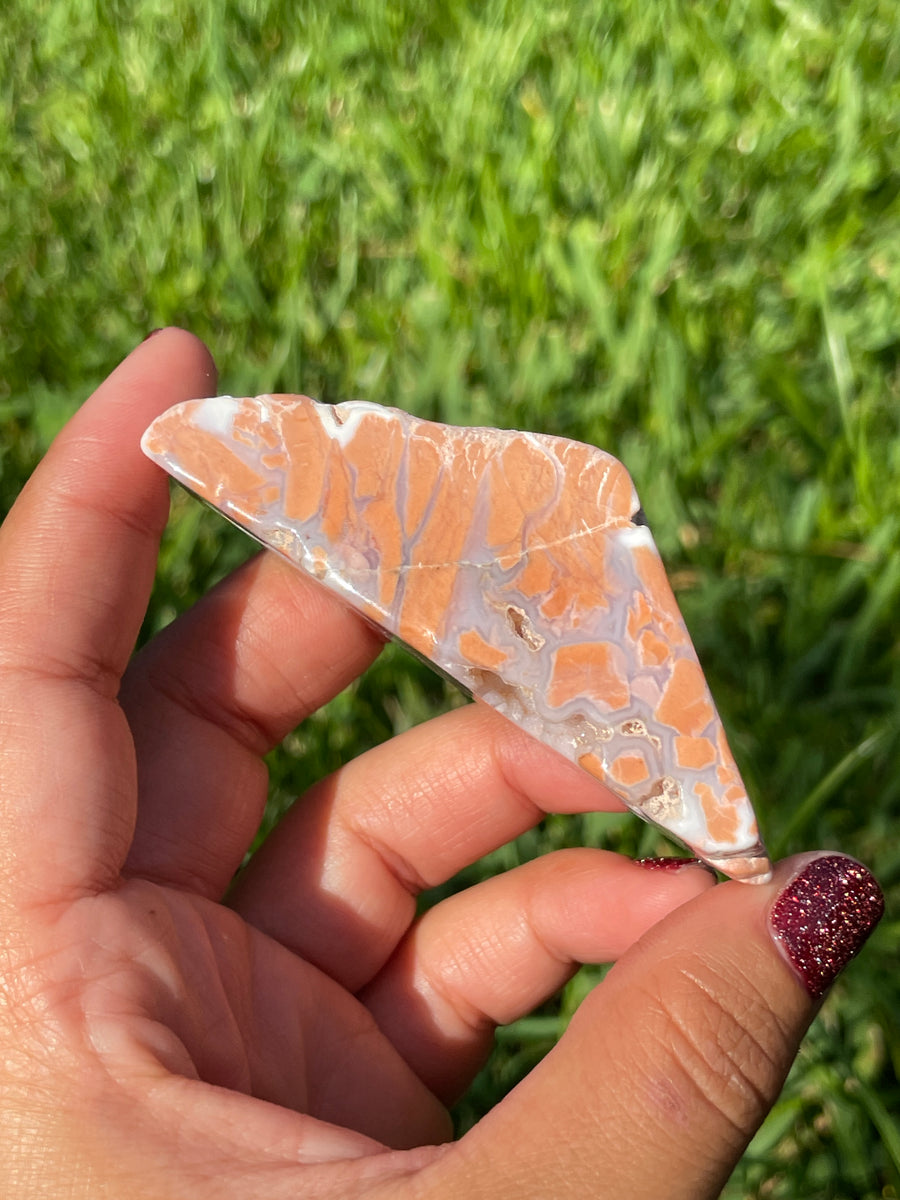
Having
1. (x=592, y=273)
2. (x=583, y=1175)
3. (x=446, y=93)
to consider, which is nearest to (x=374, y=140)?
(x=446, y=93)

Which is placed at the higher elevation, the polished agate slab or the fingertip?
the fingertip

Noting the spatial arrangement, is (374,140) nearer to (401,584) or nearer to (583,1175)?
(401,584)

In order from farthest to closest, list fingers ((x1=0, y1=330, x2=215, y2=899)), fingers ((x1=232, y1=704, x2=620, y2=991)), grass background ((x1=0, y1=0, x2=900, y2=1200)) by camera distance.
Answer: grass background ((x1=0, y1=0, x2=900, y2=1200)) < fingers ((x1=232, y1=704, x2=620, y2=991)) < fingers ((x1=0, y1=330, x2=215, y2=899))

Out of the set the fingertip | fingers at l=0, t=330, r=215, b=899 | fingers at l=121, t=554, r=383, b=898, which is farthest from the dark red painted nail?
the fingertip

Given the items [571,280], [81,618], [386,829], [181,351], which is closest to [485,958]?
[386,829]

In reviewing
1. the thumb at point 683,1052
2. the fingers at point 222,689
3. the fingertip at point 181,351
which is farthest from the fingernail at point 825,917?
the fingertip at point 181,351

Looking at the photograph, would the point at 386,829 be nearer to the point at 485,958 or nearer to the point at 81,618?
the point at 485,958

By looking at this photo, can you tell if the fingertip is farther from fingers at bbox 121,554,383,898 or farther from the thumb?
the thumb
